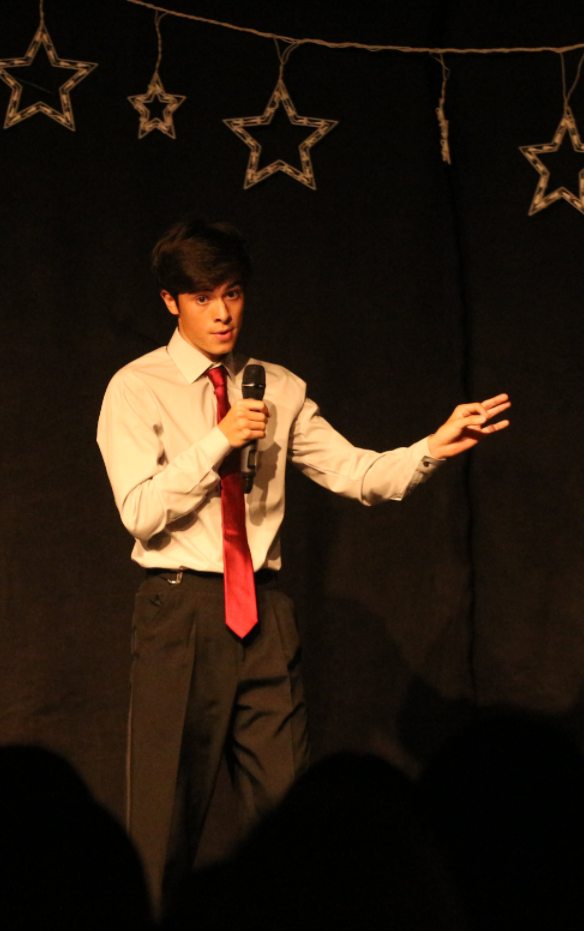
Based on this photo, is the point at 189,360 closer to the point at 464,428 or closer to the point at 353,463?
the point at 353,463

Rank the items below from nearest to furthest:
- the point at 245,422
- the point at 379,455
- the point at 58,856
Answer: the point at 245,422 < the point at 379,455 < the point at 58,856

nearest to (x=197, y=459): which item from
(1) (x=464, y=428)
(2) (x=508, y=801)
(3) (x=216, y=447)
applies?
(3) (x=216, y=447)

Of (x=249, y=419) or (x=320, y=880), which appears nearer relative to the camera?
(x=249, y=419)

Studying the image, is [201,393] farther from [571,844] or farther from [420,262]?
[571,844]

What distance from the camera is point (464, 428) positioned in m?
2.14

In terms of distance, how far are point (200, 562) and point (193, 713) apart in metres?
0.33

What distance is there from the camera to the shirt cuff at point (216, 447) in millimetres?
1951

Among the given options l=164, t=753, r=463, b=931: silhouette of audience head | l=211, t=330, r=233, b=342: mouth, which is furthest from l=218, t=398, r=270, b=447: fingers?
l=164, t=753, r=463, b=931: silhouette of audience head

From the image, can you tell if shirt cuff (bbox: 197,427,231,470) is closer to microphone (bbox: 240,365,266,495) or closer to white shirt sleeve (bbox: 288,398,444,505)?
microphone (bbox: 240,365,266,495)

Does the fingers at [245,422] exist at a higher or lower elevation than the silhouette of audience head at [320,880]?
higher

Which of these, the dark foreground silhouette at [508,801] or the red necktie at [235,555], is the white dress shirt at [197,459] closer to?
the red necktie at [235,555]

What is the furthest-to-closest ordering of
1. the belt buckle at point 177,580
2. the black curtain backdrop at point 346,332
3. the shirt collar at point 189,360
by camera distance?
the black curtain backdrop at point 346,332
the shirt collar at point 189,360
the belt buckle at point 177,580

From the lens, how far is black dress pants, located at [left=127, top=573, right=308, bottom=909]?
201cm

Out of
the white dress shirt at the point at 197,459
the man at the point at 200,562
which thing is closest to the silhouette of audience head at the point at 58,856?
the man at the point at 200,562
